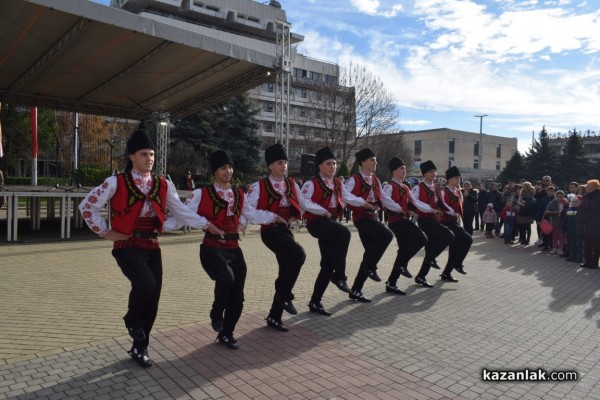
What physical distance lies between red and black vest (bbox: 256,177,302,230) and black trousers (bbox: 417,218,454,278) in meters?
3.45

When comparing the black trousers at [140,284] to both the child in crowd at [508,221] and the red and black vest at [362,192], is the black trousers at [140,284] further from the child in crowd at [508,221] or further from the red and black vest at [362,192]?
the child in crowd at [508,221]

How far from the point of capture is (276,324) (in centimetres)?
580

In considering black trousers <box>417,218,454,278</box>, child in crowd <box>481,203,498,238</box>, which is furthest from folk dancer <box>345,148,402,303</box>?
child in crowd <box>481,203,498,238</box>

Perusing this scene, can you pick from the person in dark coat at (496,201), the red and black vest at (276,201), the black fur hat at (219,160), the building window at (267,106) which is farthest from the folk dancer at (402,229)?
the building window at (267,106)

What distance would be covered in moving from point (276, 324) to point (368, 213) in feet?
7.68

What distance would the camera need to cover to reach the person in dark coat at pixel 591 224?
11.1m

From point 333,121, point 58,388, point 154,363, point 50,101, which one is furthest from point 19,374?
point 333,121

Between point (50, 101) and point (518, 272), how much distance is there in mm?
18082

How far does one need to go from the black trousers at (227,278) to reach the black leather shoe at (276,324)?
0.85 m

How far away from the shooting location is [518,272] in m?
10.6

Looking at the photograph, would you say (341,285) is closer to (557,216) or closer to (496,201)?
(557,216)

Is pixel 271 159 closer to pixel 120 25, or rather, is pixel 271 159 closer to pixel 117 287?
pixel 117 287

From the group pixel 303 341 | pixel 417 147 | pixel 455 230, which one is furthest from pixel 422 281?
pixel 417 147

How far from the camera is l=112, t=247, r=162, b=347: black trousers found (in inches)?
173
